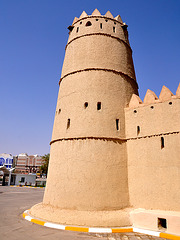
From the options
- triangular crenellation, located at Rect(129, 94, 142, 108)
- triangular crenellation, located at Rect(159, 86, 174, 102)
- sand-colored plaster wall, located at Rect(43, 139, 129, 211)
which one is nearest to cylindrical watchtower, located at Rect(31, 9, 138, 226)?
sand-colored plaster wall, located at Rect(43, 139, 129, 211)

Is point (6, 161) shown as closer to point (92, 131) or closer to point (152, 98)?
point (92, 131)

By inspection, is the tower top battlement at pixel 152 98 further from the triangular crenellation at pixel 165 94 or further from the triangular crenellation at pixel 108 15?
the triangular crenellation at pixel 108 15

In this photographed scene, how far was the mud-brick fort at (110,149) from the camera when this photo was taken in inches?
358

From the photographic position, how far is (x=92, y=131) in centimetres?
1068

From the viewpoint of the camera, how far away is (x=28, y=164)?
70.1 metres

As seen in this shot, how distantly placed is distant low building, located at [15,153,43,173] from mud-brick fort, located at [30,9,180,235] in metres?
61.9

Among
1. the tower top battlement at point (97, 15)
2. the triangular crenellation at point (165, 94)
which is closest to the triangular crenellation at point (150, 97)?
the triangular crenellation at point (165, 94)

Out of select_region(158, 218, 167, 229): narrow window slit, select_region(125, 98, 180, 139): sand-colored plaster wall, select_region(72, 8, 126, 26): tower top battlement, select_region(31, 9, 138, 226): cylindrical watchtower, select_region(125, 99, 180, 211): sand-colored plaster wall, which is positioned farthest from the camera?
select_region(72, 8, 126, 26): tower top battlement

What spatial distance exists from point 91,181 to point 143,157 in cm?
319

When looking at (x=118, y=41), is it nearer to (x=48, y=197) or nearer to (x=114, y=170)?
(x=114, y=170)

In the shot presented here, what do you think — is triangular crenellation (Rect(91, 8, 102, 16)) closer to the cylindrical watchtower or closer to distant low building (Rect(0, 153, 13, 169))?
the cylindrical watchtower

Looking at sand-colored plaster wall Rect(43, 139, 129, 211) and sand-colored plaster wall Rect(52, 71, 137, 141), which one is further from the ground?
sand-colored plaster wall Rect(52, 71, 137, 141)

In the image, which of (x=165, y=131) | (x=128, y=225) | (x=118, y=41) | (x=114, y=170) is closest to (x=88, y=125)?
(x=114, y=170)

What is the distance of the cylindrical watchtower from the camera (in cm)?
956
